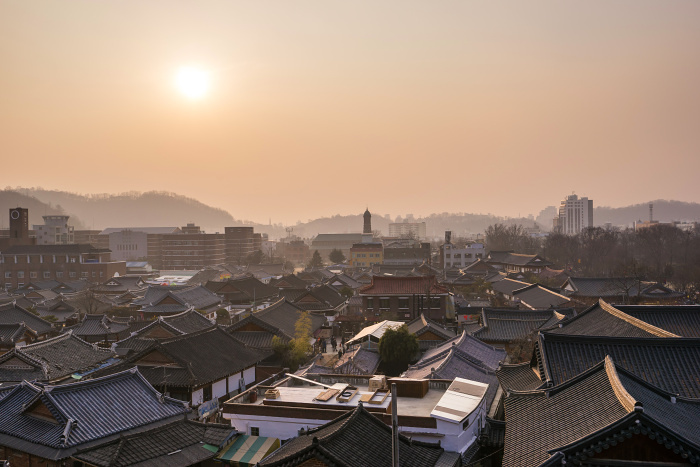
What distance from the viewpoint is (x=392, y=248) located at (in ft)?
321

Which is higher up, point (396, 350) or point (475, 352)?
point (475, 352)

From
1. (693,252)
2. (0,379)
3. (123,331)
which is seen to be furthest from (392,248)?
(0,379)

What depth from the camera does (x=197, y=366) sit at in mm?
21609

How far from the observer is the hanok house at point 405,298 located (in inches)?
1548

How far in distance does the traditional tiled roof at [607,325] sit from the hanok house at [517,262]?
166ft

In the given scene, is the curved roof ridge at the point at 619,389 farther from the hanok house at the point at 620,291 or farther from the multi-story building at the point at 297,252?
the multi-story building at the point at 297,252

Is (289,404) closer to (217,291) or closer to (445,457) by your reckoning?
(445,457)

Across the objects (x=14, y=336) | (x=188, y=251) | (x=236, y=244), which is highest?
(x=236, y=244)

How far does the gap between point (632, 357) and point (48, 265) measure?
266 feet

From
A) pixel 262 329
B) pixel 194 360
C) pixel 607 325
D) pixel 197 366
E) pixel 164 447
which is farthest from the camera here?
pixel 262 329

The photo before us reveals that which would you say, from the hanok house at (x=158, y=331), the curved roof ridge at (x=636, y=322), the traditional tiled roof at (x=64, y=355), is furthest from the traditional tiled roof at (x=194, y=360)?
the curved roof ridge at (x=636, y=322)

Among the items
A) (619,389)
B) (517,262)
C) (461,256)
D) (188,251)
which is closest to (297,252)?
(188,251)

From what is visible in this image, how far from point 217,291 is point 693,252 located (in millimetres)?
70086

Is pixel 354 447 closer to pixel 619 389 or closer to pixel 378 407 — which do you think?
pixel 378 407
